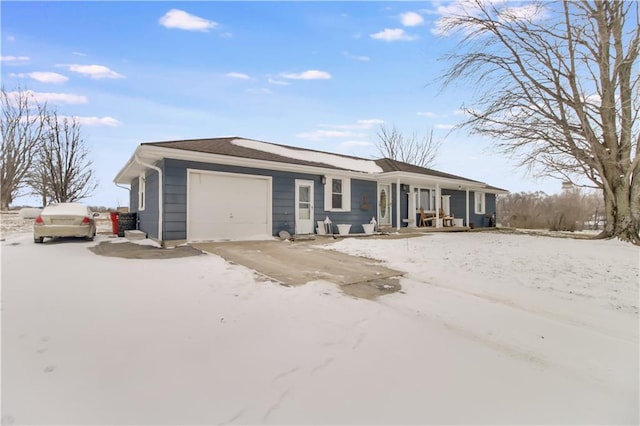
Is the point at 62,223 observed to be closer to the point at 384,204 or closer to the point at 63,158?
the point at 384,204

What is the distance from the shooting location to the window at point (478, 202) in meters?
18.8

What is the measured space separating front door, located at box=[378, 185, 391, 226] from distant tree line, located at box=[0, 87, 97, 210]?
17.3m

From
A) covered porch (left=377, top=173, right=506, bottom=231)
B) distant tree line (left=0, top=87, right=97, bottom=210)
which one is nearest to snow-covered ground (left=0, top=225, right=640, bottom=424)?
covered porch (left=377, top=173, right=506, bottom=231)

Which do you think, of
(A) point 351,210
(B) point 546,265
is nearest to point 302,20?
(A) point 351,210

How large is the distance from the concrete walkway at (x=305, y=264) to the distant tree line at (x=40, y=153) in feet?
51.4

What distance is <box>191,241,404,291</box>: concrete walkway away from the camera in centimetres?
480

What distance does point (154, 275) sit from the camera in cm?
475

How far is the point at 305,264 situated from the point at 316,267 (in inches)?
12.7

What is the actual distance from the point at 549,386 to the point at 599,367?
72cm

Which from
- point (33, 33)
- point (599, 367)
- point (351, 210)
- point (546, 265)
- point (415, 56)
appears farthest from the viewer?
point (351, 210)

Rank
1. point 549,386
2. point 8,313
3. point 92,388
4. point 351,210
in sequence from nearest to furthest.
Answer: point 92,388 → point 549,386 → point 8,313 → point 351,210

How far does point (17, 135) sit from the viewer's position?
846 inches

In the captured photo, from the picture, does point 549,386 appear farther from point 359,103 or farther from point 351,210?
point 359,103

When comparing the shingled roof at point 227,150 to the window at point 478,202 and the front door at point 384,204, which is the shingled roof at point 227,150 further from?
the window at point 478,202
